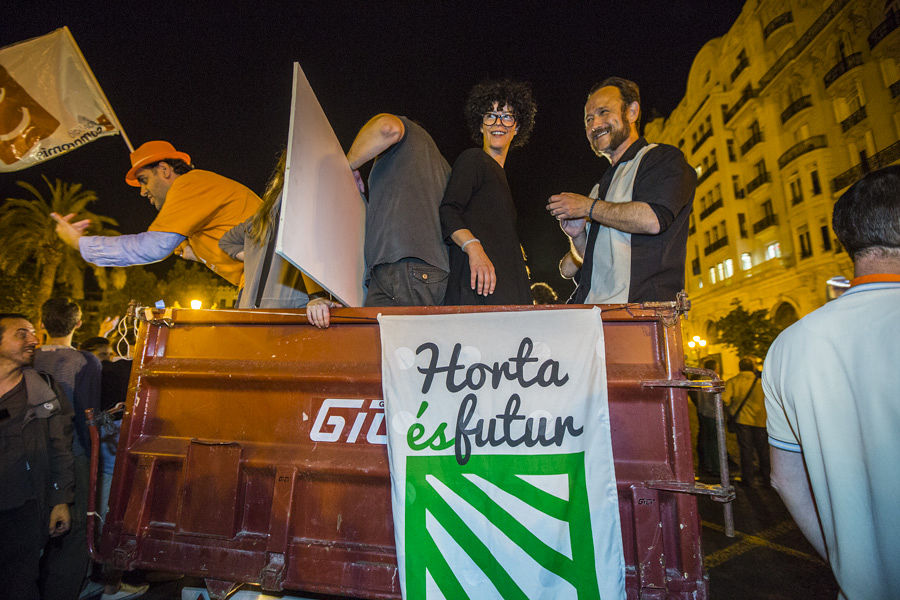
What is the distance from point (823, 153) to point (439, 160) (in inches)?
1171

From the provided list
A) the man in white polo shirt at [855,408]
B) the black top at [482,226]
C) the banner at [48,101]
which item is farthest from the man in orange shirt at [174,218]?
the man in white polo shirt at [855,408]

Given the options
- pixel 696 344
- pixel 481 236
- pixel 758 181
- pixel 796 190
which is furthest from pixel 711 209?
pixel 481 236

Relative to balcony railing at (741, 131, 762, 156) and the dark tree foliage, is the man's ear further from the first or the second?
balcony railing at (741, 131, 762, 156)

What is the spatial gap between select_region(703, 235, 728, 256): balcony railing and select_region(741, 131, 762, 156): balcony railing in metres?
6.15

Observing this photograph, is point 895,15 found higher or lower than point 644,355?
higher

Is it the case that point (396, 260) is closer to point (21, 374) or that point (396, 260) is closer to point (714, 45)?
point (21, 374)

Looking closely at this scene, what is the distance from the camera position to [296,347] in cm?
217

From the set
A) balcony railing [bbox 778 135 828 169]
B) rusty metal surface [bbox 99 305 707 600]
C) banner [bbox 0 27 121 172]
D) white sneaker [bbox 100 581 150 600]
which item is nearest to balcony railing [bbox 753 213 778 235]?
Result: balcony railing [bbox 778 135 828 169]

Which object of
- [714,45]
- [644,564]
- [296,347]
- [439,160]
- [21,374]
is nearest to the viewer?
[644,564]

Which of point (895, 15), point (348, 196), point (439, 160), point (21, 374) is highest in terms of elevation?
point (895, 15)

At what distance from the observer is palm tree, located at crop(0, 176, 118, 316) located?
2056 centimetres

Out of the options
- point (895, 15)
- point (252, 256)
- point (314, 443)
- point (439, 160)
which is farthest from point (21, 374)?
point (895, 15)

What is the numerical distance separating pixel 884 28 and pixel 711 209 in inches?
593

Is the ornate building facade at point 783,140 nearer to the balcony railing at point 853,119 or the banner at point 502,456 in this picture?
the balcony railing at point 853,119
